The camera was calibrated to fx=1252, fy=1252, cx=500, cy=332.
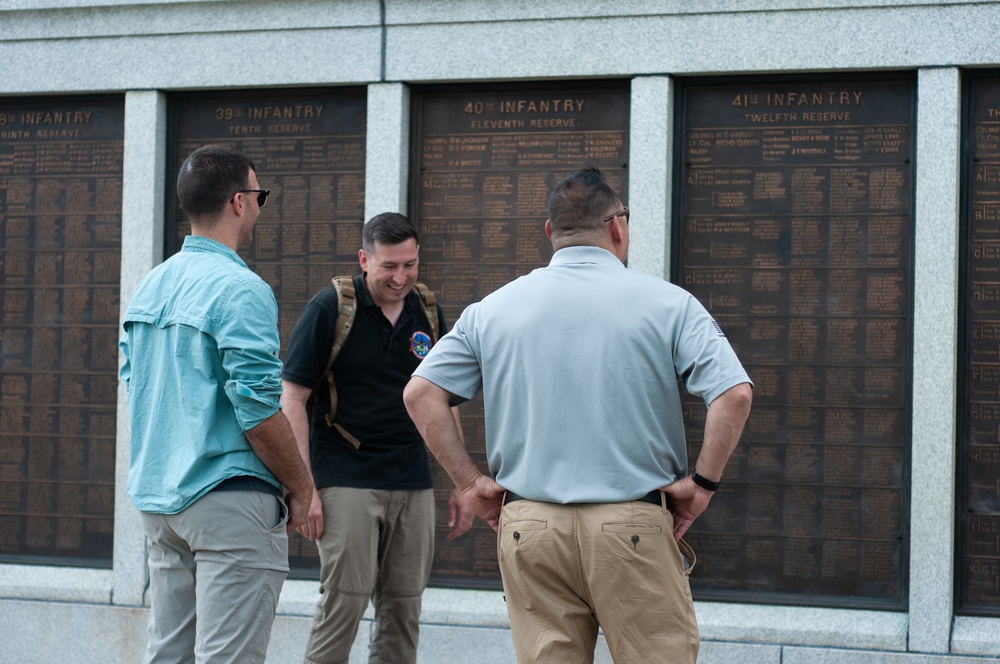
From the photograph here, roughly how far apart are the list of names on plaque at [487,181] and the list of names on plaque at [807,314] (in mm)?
478

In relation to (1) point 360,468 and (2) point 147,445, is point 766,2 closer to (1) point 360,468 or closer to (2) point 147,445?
(1) point 360,468

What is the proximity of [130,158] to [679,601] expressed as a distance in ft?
14.7

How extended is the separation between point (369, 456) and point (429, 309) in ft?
2.18

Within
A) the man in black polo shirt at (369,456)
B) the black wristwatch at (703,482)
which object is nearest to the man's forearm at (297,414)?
the man in black polo shirt at (369,456)

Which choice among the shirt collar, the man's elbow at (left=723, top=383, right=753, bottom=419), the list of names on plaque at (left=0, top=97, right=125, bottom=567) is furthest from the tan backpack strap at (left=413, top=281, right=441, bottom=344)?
the list of names on plaque at (left=0, top=97, right=125, bottom=567)

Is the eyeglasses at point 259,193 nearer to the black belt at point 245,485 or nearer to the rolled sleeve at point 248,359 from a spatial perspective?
the rolled sleeve at point 248,359

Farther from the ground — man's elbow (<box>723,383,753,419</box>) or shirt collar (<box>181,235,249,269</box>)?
shirt collar (<box>181,235,249,269</box>)

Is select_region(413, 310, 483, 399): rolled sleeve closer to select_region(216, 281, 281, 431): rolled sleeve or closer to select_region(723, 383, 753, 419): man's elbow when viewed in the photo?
select_region(216, 281, 281, 431): rolled sleeve

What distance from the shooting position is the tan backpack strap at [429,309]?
5.00 meters

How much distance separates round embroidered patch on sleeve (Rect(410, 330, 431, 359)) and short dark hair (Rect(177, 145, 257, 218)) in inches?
51.4

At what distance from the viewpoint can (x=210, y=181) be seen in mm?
3725

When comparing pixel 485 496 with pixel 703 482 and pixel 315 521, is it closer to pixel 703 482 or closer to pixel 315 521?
pixel 703 482

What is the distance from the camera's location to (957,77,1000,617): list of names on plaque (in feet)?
19.1

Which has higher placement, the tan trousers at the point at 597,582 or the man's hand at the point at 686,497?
the man's hand at the point at 686,497
